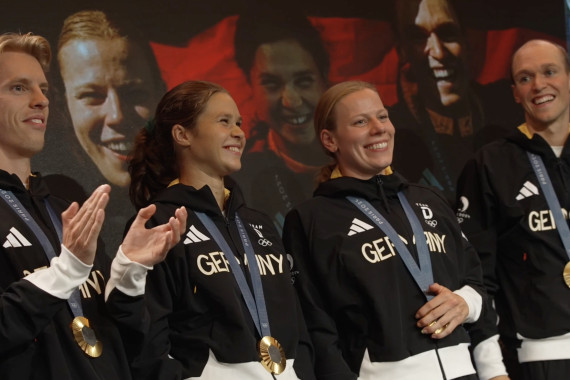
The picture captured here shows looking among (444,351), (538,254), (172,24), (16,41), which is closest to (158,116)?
(16,41)

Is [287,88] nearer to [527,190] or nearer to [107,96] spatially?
[107,96]

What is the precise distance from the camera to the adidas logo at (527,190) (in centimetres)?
376

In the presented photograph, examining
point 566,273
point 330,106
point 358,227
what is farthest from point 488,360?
point 330,106

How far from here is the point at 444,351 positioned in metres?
3.13

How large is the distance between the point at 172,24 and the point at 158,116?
0.85 m

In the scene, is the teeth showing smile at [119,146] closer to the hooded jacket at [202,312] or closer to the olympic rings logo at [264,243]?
the hooded jacket at [202,312]

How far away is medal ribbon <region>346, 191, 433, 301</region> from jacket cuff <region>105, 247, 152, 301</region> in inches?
38.4

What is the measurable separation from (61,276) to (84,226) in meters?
0.15

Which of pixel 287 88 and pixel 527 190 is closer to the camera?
pixel 527 190

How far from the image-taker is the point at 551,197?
3.73 m

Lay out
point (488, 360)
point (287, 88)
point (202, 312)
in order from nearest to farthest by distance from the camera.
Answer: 1. point (202, 312)
2. point (488, 360)
3. point (287, 88)

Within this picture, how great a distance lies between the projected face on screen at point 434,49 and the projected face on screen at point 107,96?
1.45m

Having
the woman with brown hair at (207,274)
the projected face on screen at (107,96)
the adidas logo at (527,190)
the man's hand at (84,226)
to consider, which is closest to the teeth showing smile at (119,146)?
the projected face on screen at (107,96)

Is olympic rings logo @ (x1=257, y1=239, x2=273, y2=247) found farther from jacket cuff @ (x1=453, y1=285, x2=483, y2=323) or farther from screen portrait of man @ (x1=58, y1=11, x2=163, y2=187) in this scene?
screen portrait of man @ (x1=58, y1=11, x2=163, y2=187)
